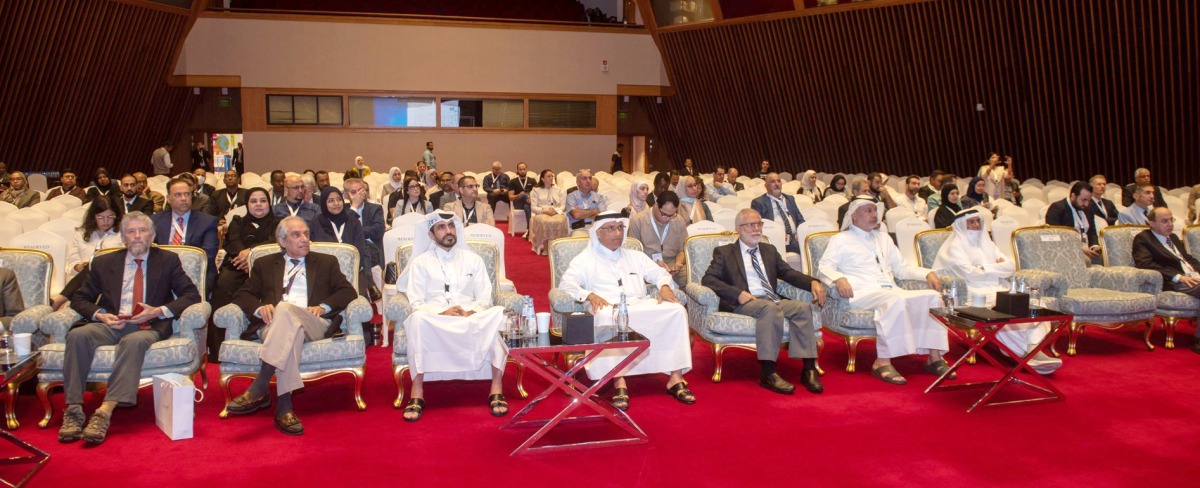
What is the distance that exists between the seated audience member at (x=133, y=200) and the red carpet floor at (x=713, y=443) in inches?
102

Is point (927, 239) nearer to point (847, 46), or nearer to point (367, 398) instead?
point (367, 398)

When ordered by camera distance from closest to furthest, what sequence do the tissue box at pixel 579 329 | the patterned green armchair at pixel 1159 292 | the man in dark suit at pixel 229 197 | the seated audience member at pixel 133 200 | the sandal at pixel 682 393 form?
the tissue box at pixel 579 329 → the sandal at pixel 682 393 → the patterned green armchair at pixel 1159 292 → the seated audience member at pixel 133 200 → the man in dark suit at pixel 229 197

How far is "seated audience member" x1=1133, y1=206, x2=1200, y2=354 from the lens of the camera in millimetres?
6852

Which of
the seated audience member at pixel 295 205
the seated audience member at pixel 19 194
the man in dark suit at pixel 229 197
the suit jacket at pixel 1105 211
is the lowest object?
the suit jacket at pixel 1105 211

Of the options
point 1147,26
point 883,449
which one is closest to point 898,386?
point 883,449

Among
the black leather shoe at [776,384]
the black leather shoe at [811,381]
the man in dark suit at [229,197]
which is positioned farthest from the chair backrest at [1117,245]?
the man in dark suit at [229,197]

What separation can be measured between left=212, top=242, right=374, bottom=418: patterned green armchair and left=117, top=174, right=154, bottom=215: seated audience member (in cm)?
266

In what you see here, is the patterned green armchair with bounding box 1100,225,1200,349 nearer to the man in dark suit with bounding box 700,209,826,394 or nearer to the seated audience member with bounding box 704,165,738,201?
the man in dark suit with bounding box 700,209,826,394

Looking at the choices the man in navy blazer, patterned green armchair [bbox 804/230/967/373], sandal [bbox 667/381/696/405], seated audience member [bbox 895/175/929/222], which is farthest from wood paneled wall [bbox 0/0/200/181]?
patterned green armchair [bbox 804/230/967/373]

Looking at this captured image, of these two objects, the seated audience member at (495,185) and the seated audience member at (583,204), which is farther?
the seated audience member at (495,185)

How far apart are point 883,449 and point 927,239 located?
2890mm

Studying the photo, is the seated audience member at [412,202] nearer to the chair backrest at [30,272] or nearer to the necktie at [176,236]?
the necktie at [176,236]

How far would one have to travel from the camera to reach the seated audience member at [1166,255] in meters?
6.85

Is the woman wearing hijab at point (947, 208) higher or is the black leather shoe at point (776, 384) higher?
the woman wearing hijab at point (947, 208)
